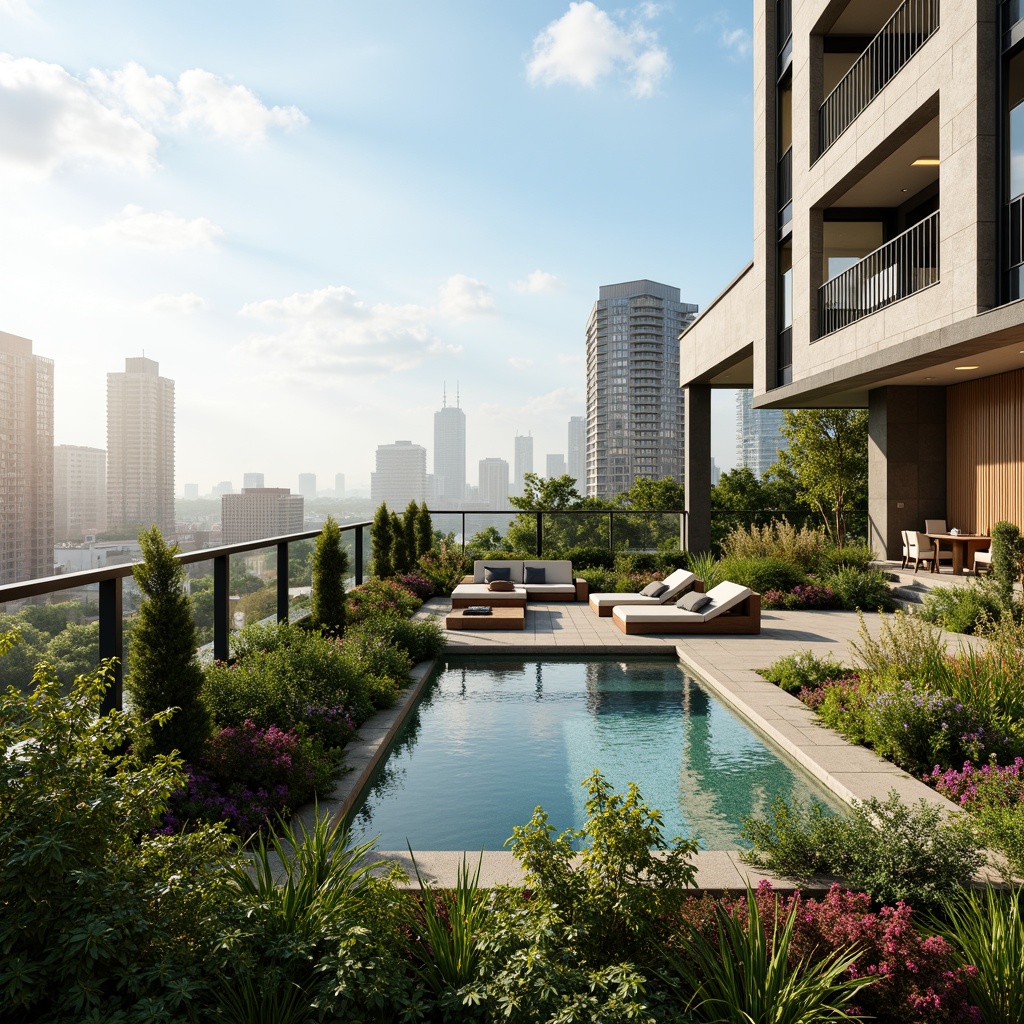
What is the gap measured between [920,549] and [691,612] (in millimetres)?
5956

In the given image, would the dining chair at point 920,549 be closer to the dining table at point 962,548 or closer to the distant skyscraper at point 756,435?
the dining table at point 962,548

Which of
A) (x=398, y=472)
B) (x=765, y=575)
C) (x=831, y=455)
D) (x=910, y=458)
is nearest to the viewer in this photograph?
(x=765, y=575)

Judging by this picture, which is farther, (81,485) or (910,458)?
(81,485)

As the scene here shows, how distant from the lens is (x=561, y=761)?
5.27m

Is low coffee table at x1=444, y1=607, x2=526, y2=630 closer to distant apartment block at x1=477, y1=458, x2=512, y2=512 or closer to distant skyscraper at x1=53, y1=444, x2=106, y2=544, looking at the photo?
distant skyscraper at x1=53, y1=444, x2=106, y2=544

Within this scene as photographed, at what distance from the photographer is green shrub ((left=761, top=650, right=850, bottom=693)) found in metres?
6.60

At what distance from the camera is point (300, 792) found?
13.6 feet

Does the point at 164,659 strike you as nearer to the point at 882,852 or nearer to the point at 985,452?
the point at 882,852

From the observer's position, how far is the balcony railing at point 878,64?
33.4ft

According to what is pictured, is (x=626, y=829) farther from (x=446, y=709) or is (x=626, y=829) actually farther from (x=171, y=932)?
(x=446, y=709)

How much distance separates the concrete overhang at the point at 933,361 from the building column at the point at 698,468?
255 cm

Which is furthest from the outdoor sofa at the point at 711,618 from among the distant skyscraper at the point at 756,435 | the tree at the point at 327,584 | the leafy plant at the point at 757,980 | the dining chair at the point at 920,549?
the distant skyscraper at the point at 756,435

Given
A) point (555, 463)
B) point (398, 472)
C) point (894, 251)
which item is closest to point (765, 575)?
point (894, 251)

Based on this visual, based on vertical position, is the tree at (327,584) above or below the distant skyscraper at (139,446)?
below
